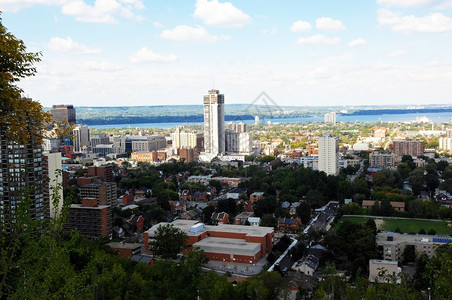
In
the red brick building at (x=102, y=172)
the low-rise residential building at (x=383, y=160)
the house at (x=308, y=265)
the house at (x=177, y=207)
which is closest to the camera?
the house at (x=308, y=265)

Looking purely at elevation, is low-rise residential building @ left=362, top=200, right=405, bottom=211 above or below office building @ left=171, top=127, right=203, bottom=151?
below

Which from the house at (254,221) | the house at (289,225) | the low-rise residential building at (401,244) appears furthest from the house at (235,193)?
the low-rise residential building at (401,244)

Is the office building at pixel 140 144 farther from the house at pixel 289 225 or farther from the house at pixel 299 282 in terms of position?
the house at pixel 299 282

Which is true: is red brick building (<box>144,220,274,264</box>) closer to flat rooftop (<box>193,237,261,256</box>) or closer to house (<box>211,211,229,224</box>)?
flat rooftop (<box>193,237,261,256</box>)

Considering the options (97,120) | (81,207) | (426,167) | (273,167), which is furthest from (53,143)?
(97,120)

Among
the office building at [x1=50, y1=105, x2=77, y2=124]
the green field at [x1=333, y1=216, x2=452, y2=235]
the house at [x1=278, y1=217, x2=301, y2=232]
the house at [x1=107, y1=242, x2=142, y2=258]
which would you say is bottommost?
the green field at [x1=333, y1=216, x2=452, y2=235]

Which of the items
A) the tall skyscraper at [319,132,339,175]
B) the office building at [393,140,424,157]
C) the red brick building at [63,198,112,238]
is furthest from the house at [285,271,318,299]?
the office building at [393,140,424,157]

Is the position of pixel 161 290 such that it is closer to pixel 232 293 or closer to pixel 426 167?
pixel 232 293
